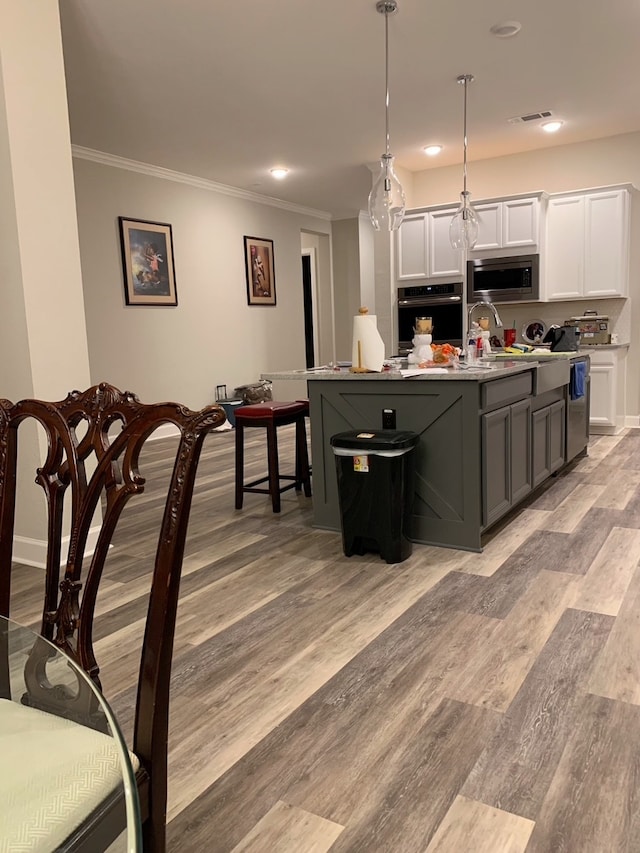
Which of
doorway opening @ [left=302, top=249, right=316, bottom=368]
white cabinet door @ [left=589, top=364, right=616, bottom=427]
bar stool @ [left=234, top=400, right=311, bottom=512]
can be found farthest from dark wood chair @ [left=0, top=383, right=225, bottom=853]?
doorway opening @ [left=302, top=249, right=316, bottom=368]

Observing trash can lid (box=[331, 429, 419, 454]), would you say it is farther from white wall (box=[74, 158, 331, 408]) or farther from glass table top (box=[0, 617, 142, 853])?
white wall (box=[74, 158, 331, 408])

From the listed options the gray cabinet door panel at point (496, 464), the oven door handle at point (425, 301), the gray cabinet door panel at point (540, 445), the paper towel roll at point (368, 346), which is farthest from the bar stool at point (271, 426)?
the oven door handle at point (425, 301)

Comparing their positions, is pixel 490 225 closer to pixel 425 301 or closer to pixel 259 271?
pixel 425 301

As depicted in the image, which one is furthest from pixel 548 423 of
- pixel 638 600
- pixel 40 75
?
pixel 40 75

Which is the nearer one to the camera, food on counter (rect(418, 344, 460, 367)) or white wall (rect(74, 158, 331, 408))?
food on counter (rect(418, 344, 460, 367))

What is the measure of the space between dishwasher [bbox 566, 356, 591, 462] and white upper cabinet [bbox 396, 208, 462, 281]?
212 cm

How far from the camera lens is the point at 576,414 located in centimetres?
476

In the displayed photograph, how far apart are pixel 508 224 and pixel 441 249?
0.69m

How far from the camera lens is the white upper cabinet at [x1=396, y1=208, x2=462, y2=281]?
6641mm

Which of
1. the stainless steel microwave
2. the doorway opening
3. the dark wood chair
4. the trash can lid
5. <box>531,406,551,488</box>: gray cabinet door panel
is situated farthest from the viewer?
the doorway opening

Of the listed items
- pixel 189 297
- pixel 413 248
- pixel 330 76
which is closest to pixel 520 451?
pixel 330 76

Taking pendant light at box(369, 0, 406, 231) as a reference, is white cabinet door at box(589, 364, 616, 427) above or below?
below

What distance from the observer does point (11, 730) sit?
0.93 meters

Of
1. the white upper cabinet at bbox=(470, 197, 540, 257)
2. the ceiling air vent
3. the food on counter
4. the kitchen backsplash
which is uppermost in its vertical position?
the ceiling air vent
